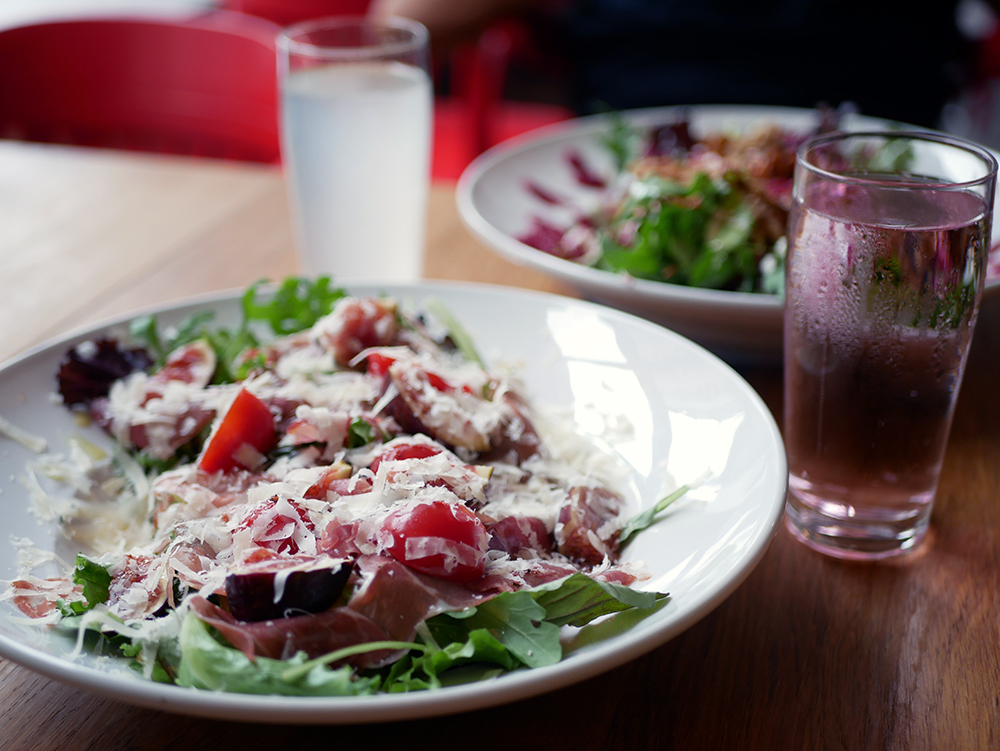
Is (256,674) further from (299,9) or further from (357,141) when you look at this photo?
(299,9)

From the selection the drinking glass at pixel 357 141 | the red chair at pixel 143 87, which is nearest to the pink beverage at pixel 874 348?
the drinking glass at pixel 357 141

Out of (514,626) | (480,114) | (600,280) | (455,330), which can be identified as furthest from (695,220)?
(480,114)

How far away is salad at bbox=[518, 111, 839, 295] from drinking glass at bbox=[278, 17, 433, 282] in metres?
0.27

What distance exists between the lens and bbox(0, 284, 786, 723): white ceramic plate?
0.61 meters

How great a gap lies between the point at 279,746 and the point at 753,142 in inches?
63.9

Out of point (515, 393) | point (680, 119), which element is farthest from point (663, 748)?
point (680, 119)

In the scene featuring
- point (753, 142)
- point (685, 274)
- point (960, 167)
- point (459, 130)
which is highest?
point (960, 167)

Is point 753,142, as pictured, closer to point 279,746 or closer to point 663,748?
point 663,748

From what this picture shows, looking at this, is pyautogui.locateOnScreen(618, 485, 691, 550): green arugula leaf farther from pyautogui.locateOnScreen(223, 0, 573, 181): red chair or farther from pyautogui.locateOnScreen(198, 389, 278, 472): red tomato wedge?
pyautogui.locateOnScreen(223, 0, 573, 181): red chair

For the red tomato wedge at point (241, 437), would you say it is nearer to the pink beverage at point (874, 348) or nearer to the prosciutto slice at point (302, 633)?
the prosciutto slice at point (302, 633)

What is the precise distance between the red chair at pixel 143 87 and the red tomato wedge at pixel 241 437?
177 cm

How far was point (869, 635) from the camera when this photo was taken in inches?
35.2

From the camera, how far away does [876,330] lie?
0.91m

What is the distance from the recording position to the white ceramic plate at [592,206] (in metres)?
1.29
